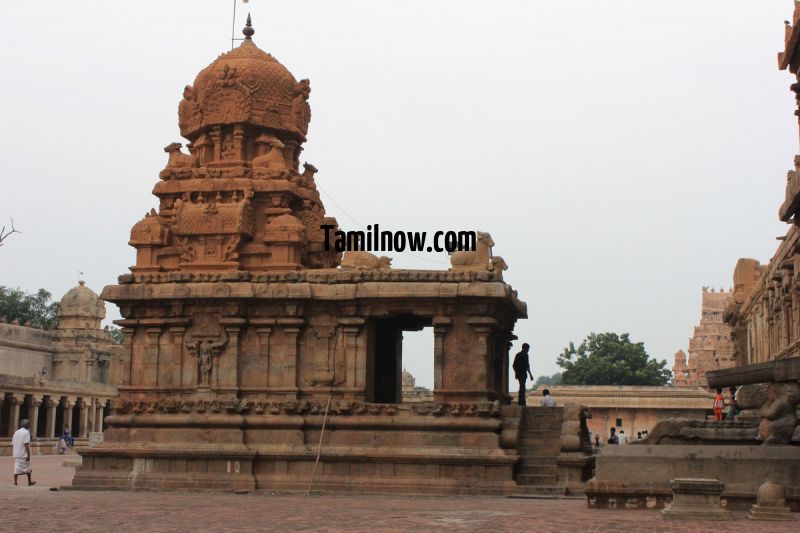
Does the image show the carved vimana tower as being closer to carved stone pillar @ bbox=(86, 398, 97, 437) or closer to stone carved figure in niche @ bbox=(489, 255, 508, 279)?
stone carved figure in niche @ bbox=(489, 255, 508, 279)

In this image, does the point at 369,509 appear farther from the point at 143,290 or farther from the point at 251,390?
the point at 143,290

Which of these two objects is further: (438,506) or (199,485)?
(199,485)

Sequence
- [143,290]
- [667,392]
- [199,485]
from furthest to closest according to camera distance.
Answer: [667,392], [143,290], [199,485]

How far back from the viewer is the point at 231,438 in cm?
2511

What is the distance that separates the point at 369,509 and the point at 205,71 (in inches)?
590

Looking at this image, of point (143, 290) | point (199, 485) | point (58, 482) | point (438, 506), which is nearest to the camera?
Answer: point (438, 506)

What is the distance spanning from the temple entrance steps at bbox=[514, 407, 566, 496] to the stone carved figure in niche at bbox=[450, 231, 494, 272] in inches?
137

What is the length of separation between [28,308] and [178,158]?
3085 inches

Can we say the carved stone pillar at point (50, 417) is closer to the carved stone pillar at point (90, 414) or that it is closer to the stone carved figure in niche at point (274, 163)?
the carved stone pillar at point (90, 414)

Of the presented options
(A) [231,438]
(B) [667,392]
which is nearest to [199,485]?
(A) [231,438]

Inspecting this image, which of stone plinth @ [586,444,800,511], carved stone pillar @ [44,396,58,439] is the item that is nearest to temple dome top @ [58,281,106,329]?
carved stone pillar @ [44,396,58,439]

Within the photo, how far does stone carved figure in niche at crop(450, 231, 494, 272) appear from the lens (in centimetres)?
2509

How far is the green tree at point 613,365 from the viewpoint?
265ft

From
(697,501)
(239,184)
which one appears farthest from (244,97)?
(697,501)
